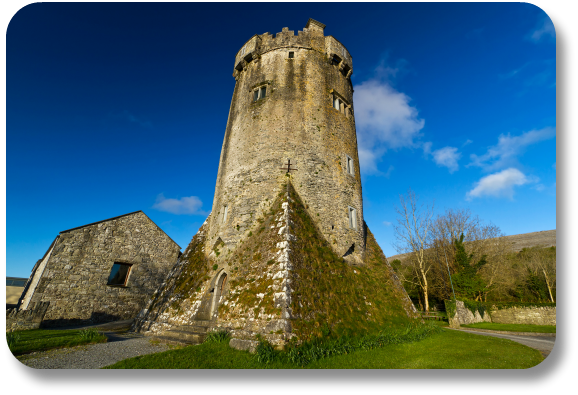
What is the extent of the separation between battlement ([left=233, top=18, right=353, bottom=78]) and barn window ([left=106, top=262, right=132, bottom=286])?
1490 centimetres

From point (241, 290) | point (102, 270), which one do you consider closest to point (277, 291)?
point (241, 290)

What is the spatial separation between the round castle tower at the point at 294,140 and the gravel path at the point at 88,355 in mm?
4729

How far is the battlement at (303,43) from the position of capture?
49.7ft

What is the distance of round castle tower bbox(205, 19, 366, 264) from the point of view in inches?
475

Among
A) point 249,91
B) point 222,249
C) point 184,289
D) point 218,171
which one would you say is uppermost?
point 249,91

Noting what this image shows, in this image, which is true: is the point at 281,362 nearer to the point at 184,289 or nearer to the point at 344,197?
the point at 184,289

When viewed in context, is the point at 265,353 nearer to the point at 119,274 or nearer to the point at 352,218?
the point at 352,218

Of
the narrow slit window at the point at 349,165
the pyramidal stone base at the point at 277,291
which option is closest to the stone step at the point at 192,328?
the pyramidal stone base at the point at 277,291

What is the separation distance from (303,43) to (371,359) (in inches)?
616

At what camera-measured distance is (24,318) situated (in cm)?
1149

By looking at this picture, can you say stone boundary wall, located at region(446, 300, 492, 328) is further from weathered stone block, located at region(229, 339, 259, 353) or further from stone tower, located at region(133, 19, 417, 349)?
weathered stone block, located at region(229, 339, 259, 353)
